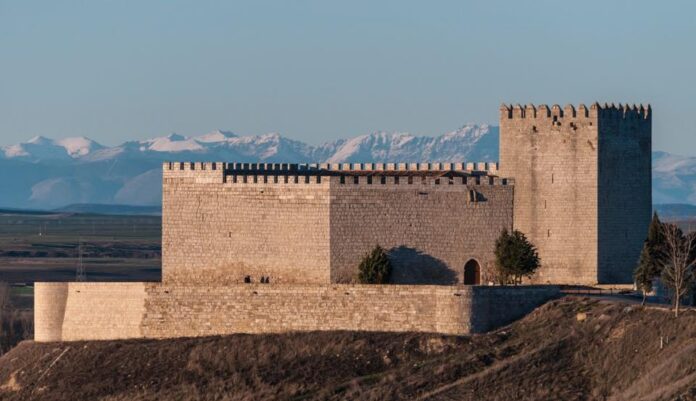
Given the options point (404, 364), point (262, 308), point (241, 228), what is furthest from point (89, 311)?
point (404, 364)

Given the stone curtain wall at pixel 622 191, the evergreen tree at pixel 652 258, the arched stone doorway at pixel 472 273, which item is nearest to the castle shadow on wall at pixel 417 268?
the arched stone doorway at pixel 472 273

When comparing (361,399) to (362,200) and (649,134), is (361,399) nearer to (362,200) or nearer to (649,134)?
(362,200)

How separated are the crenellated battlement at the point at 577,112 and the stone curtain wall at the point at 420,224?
2.38 meters

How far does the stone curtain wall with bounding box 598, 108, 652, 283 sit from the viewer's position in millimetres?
62719

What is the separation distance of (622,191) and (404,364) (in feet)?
35.3

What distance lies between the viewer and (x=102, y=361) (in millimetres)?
60562

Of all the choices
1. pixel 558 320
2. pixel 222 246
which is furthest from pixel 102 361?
pixel 558 320

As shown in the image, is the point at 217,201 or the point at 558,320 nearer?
the point at 558,320

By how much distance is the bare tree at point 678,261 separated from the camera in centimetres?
5731

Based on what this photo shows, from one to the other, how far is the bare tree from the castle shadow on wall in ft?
23.2

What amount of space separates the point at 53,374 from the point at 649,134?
20.2 meters

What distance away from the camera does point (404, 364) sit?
5666 cm

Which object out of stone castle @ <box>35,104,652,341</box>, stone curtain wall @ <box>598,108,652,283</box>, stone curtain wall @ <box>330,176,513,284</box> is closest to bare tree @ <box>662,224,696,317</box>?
stone curtain wall @ <box>598,108,652,283</box>

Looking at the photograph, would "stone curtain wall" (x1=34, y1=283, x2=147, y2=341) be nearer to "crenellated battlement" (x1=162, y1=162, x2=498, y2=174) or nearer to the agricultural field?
"crenellated battlement" (x1=162, y1=162, x2=498, y2=174)
